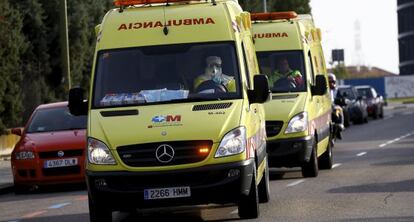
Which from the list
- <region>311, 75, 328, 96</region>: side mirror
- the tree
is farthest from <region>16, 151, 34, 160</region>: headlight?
the tree

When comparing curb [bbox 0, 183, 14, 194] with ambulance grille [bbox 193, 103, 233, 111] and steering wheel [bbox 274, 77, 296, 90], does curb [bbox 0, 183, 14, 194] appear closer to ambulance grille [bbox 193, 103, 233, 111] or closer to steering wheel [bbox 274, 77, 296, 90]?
steering wheel [bbox 274, 77, 296, 90]

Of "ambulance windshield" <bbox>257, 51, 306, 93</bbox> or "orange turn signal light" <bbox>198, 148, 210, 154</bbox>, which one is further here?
"ambulance windshield" <bbox>257, 51, 306, 93</bbox>

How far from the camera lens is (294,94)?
19.9 m

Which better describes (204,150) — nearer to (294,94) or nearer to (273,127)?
(273,127)

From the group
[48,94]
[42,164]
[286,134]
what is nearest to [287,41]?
[286,134]

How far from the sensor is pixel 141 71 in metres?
14.1

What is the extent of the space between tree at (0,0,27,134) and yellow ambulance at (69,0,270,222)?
743 inches

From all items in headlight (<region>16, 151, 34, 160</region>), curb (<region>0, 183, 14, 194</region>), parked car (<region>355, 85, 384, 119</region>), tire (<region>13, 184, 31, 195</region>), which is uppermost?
headlight (<region>16, 151, 34, 160</region>)

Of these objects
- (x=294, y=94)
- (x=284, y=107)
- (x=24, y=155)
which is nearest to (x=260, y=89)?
(x=284, y=107)

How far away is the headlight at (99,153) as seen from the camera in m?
13.0

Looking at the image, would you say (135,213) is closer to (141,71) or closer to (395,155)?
(141,71)

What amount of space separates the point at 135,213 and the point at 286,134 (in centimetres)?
429

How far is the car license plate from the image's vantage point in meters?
20.5

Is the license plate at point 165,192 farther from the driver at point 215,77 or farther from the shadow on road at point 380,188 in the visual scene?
the shadow on road at point 380,188
